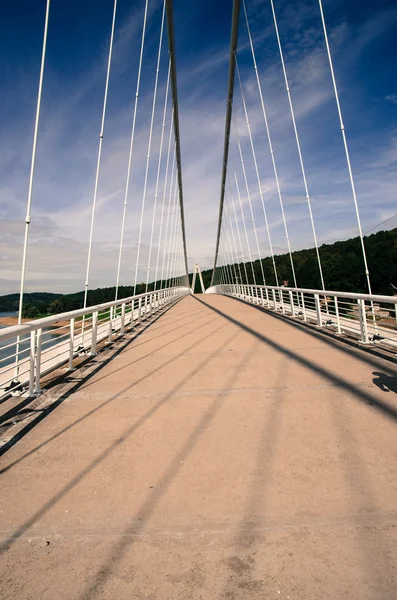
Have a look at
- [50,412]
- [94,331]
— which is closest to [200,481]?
[50,412]

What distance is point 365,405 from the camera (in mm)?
3486

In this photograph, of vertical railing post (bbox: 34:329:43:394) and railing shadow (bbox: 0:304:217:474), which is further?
vertical railing post (bbox: 34:329:43:394)

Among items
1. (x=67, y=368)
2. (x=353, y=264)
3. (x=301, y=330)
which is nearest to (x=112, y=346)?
(x=67, y=368)

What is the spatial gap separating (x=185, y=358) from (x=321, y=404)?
2.96 metres

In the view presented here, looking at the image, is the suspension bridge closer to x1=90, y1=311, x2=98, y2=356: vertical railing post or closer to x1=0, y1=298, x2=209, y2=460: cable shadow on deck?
x1=0, y1=298, x2=209, y2=460: cable shadow on deck

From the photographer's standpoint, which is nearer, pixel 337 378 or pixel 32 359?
pixel 32 359

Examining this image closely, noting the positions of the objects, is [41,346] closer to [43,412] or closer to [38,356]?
[38,356]

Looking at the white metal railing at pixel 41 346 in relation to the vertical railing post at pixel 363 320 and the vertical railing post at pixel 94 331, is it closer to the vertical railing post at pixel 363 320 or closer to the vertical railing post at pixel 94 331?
the vertical railing post at pixel 94 331

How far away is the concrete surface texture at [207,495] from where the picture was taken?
5.03 feet

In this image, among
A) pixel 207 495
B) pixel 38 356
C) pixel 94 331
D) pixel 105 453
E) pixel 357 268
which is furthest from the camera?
pixel 357 268

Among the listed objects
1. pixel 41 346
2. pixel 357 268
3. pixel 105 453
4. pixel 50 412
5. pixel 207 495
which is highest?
pixel 357 268

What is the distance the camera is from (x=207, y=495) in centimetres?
212

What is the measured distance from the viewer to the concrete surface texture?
1533mm

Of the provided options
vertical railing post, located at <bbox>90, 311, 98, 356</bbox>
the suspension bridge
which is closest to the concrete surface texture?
the suspension bridge
